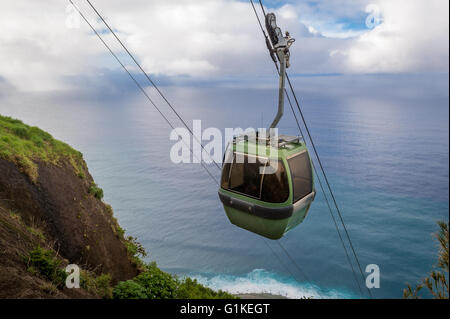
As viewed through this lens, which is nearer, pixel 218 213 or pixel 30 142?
pixel 30 142

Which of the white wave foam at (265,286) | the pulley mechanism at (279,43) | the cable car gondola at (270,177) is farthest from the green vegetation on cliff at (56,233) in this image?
the white wave foam at (265,286)

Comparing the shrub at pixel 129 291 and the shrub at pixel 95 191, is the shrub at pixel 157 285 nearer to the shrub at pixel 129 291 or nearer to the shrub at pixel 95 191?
the shrub at pixel 129 291

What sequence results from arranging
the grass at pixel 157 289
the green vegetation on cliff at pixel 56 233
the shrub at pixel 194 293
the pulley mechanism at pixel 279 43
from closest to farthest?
1. the pulley mechanism at pixel 279 43
2. the green vegetation on cliff at pixel 56 233
3. the grass at pixel 157 289
4. the shrub at pixel 194 293

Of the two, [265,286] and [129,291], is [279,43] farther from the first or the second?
[265,286]

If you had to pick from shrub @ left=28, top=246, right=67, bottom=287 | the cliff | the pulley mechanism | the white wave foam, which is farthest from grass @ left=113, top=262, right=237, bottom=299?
the white wave foam

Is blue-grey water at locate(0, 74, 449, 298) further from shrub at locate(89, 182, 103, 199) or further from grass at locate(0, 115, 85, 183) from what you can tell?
grass at locate(0, 115, 85, 183)

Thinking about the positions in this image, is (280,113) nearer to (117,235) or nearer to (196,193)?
(117,235)
